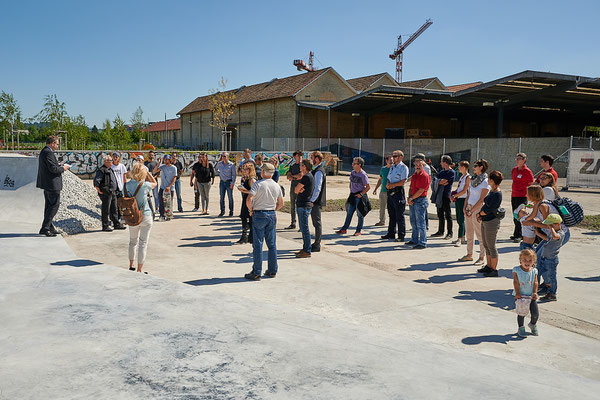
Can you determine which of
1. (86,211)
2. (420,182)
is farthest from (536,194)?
(86,211)

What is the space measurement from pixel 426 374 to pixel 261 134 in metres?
45.8

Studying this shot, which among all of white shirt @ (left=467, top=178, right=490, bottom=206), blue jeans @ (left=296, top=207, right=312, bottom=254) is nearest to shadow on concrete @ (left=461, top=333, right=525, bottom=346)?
white shirt @ (left=467, top=178, right=490, bottom=206)

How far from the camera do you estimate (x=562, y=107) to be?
39.5 m

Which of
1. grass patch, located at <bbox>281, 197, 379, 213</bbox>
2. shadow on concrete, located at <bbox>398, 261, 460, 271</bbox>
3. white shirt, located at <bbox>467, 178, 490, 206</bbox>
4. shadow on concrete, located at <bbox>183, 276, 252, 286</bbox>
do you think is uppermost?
white shirt, located at <bbox>467, 178, 490, 206</bbox>

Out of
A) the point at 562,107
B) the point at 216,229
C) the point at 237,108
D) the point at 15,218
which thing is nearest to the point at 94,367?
the point at 216,229

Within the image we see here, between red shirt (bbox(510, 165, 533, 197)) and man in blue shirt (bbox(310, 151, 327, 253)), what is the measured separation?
162 inches

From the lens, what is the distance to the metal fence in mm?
28781

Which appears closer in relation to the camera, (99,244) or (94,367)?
(94,367)

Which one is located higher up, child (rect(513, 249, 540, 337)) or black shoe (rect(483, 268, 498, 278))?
child (rect(513, 249, 540, 337))

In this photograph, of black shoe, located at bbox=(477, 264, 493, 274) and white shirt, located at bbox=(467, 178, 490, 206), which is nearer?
black shoe, located at bbox=(477, 264, 493, 274)

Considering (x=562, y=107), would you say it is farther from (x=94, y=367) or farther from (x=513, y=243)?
(x=94, y=367)

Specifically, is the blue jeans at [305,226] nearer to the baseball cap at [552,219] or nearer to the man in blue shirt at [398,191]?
the man in blue shirt at [398,191]

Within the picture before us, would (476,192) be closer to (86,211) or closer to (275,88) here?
(86,211)

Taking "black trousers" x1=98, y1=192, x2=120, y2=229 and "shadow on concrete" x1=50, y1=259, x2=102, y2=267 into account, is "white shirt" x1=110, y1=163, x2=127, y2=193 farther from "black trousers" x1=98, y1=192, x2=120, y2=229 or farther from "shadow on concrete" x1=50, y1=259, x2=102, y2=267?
"shadow on concrete" x1=50, y1=259, x2=102, y2=267
